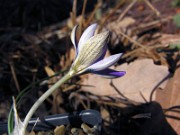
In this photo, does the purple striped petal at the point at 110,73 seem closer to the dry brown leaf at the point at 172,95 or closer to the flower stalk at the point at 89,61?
the flower stalk at the point at 89,61

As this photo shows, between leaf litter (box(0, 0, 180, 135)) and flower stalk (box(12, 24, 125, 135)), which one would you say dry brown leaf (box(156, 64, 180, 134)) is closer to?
leaf litter (box(0, 0, 180, 135))

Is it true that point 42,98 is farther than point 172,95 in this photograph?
No

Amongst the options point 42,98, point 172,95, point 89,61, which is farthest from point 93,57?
point 172,95

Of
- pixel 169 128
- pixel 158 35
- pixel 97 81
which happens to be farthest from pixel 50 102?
pixel 158 35

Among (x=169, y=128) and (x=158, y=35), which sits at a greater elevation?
(x=158, y=35)

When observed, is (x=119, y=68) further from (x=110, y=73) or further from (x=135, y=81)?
(x=110, y=73)

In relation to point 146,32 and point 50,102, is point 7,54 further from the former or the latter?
point 146,32
